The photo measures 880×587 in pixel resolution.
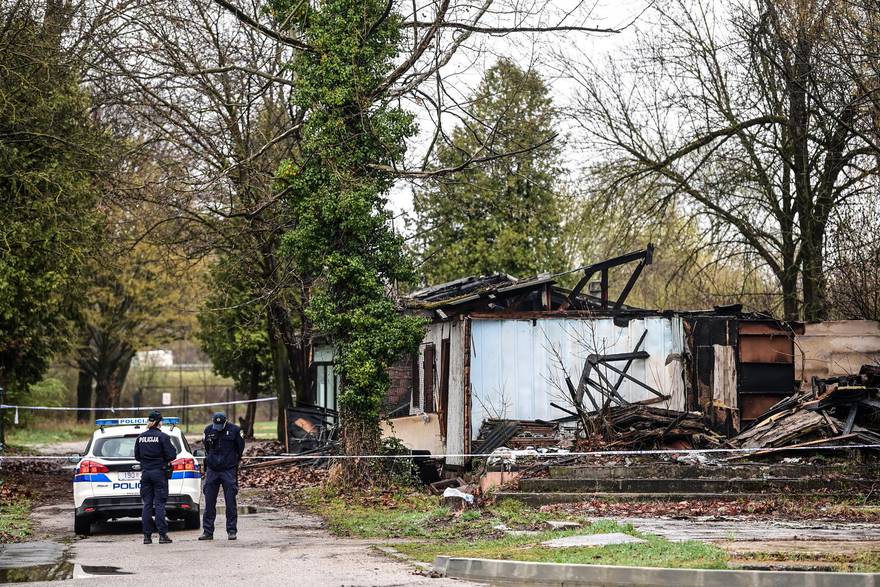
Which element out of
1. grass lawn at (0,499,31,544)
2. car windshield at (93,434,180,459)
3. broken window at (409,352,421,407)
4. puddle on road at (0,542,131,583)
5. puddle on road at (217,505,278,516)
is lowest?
puddle on road at (217,505,278,516)

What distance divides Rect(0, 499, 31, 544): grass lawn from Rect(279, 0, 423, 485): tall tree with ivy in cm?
582

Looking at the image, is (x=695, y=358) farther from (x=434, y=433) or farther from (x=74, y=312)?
(x=74, y=312)

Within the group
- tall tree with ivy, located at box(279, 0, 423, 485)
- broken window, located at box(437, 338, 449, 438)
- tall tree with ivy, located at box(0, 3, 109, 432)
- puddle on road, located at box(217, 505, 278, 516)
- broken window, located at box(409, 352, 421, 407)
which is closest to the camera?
puddle on road, located at box(217, 505, 278, 516)

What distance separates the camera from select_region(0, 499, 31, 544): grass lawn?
52.2ft

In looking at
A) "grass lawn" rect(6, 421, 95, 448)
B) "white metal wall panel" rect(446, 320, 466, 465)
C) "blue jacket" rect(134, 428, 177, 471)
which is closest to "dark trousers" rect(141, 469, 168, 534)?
"blue jacket" rect(134, 428, 177, 471)

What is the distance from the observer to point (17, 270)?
2878cm

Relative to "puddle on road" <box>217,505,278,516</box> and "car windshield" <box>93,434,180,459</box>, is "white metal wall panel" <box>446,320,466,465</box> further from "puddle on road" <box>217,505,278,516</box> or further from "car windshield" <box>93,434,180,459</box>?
"car windshield" <box>93,434,180,459</box>

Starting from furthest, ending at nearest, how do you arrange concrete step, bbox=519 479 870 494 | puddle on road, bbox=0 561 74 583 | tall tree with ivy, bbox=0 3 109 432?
tall tree with ivy, bbox=0 3 109 432 < concrete step, bbox=519 479 870 494 < puddle on road, bbox=0 561 74 583

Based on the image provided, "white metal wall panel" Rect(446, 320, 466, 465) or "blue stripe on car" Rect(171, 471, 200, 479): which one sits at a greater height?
"white metal wall panel" Rect(446, 320, 466, 465)

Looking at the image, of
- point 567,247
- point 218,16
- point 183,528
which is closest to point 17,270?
point 218,16

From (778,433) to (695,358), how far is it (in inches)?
165

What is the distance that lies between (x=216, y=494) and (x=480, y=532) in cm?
393

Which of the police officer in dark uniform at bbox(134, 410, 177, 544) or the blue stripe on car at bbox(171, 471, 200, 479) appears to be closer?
the police officer in dark uniform at bbox(134, 410, 177, 544)

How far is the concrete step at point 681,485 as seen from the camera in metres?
17.2
